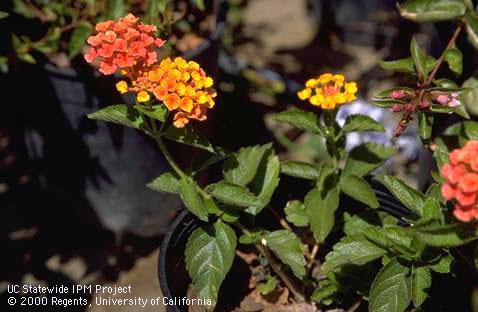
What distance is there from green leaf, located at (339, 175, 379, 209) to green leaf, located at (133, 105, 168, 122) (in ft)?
1.32

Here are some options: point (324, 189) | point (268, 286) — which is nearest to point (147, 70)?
point (324, 189)

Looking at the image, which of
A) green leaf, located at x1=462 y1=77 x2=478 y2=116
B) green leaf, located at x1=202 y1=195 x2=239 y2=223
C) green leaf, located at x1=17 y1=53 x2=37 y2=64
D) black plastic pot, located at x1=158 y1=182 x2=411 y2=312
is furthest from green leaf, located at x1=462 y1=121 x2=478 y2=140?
green leaf, located at x1=17 y1=53 x2=37 y2=64

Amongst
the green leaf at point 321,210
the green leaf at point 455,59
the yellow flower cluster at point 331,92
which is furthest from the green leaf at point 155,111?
the green leaf at point 455,59

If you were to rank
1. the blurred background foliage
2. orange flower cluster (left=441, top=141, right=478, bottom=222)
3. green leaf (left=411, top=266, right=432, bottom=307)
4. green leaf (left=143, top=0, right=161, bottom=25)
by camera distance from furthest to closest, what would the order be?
the blurred background foliage < green leaf (left=143, top=0, right=161, bottom=25) < green leaf (left=411, top=266, right=432, bottom=307) < orange flower cluster (left=441, top=141, right=478, bottom=222)

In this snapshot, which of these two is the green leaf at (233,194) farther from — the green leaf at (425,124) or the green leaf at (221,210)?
the green leaf at (425,124)

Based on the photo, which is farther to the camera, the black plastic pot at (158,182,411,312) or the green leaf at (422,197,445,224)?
the black plastic pot at (158,182,411,312)

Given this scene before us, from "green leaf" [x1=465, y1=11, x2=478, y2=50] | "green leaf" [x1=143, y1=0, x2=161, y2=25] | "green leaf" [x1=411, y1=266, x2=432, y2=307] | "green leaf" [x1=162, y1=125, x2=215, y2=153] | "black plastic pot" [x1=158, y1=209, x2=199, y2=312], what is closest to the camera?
"green leaf" [x1=411, y1=266, x2=432, y2=307]

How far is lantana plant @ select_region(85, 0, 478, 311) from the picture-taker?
1038 millimetres

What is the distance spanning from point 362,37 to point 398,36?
16 cm

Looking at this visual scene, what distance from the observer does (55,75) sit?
164 centimetres

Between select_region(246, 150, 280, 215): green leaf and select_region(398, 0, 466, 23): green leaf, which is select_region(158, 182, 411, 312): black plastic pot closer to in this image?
select_region(246, 150, 280, 215): green leaf

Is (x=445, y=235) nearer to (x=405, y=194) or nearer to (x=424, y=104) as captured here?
(x=405, y=194)

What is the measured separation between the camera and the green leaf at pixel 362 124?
1176mm

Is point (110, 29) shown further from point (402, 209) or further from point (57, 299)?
point (57, 299)
